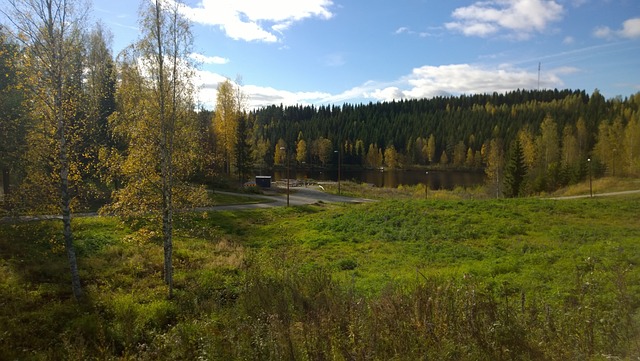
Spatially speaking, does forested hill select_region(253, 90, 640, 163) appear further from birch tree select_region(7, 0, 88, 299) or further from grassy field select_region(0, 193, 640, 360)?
birch tree select_region(7, 0, 88, 299)

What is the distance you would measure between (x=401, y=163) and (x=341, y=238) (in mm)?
111842

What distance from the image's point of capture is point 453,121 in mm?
147750

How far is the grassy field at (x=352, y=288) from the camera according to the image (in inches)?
199

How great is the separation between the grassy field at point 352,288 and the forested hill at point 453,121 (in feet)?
298

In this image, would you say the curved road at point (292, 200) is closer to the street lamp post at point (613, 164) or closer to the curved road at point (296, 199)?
the curved road at point (296, 199)

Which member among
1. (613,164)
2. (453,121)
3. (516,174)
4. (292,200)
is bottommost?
(292,200)

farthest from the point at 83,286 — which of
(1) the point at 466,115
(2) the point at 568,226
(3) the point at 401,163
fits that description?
(1) the point at 466,115

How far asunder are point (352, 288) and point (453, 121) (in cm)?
15305

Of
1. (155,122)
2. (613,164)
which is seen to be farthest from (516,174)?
(155,122)

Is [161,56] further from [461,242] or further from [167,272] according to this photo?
[461,242]

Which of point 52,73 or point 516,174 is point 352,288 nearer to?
point 52,73

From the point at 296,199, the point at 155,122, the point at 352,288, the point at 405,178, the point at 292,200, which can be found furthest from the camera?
the point at 405,178

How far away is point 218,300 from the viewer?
9.80m

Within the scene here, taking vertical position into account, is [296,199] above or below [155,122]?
below
